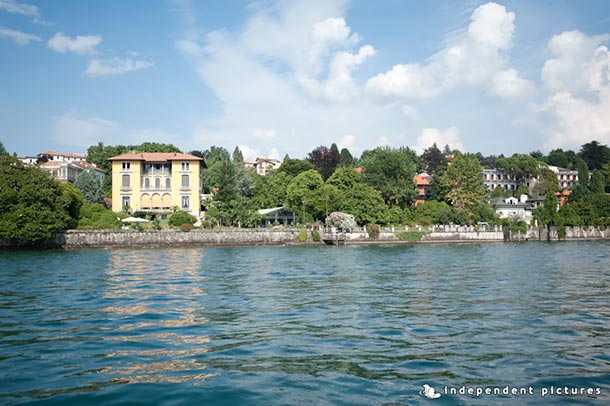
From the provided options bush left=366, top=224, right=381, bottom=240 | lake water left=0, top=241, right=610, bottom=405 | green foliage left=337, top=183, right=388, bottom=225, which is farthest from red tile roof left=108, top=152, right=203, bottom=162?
lake water left=0, top=241, right=610, bottom=405

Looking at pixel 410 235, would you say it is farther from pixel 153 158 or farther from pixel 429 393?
pixel 429 393

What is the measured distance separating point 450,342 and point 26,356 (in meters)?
8.44

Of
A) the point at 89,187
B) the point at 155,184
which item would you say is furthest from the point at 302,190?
the point at 89,187

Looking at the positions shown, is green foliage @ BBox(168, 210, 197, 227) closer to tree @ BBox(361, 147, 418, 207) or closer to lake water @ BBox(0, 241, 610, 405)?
tree @ BBox(361, 147, 418, 207)

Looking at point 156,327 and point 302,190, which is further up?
point 302,190

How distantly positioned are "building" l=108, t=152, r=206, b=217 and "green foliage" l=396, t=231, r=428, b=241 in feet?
91.2

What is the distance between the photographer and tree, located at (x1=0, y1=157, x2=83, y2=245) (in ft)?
144

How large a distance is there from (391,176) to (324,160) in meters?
17.6

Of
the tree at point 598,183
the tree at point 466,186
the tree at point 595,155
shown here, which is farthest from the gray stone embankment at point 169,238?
the tree at point 595,155

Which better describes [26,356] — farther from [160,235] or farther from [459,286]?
[160,235]

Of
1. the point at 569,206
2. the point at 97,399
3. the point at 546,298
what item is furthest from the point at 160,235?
the point at 569,206

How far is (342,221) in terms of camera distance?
2219 inches

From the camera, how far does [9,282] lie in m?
21.2

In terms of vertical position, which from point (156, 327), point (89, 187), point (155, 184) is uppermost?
point (89, 187)
